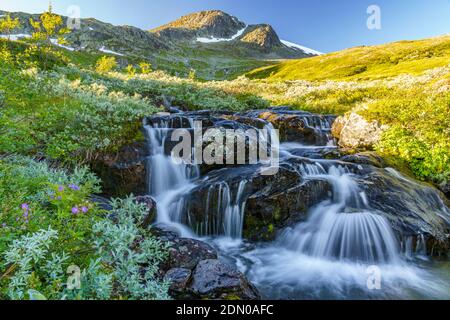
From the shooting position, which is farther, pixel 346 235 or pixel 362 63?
pixel 362 63

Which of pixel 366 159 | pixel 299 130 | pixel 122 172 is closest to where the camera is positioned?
pixel 122 172

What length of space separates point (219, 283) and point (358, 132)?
45.0 feet

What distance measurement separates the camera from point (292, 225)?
33.2ft

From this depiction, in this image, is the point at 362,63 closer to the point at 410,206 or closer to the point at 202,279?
the point at 410,206

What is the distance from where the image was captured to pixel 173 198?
1173 centimetres

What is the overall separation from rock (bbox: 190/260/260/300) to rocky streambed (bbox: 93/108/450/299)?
0.02 meters

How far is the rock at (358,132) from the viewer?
16.2 meters

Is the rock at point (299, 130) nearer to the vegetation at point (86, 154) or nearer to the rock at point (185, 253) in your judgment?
the vegetation at point (86, 154)

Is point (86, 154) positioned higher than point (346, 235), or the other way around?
point (86, 154)

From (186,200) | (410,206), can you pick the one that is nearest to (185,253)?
(186,200)

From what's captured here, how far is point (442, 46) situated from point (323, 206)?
325 feet

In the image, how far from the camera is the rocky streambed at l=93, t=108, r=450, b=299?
7514 mm

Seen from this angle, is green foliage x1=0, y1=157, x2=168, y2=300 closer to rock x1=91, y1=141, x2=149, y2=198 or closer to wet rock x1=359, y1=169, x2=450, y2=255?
rock x1=91, y1=141, x2=149, y2=198

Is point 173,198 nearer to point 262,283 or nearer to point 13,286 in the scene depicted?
point 262,283
